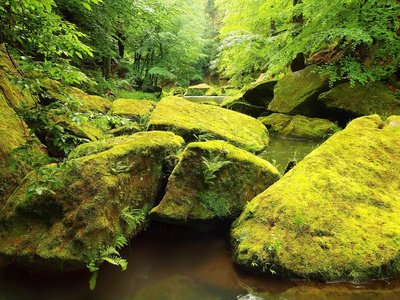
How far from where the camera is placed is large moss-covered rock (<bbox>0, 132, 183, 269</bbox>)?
8.79 ft

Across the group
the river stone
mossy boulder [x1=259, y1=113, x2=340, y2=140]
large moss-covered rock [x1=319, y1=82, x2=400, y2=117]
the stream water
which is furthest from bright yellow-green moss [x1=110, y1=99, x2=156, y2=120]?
large moss-covered rock [x1=319, y1=82, x2=400, y2=117]

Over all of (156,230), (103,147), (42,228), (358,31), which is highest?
(358,31)

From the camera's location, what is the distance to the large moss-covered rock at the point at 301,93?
930cm

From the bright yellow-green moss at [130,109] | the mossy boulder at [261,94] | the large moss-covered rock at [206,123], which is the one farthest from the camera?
the mossy boulder at [261,94]

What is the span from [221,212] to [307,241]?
1314 mm

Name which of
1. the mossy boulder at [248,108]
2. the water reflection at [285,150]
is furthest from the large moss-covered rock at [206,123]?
the mossy boulder at [248,108]

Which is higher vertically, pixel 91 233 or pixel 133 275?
pixel 91 233

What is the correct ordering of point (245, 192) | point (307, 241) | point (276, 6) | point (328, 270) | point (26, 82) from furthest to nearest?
point (276, 6) < point (245, 192) < point (307, 241) < point (328, 270) < point (26, 82)

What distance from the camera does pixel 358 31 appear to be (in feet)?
21.8

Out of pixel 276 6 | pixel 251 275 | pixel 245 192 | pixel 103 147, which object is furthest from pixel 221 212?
pixel 276 6

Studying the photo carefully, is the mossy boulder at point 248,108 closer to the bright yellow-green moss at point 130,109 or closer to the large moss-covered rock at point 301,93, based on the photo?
the large moss-covered rock at point 301,93

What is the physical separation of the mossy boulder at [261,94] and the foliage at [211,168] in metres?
9.25

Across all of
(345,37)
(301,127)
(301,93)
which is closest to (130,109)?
(301,127)

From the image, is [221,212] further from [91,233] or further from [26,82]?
[26,82]
